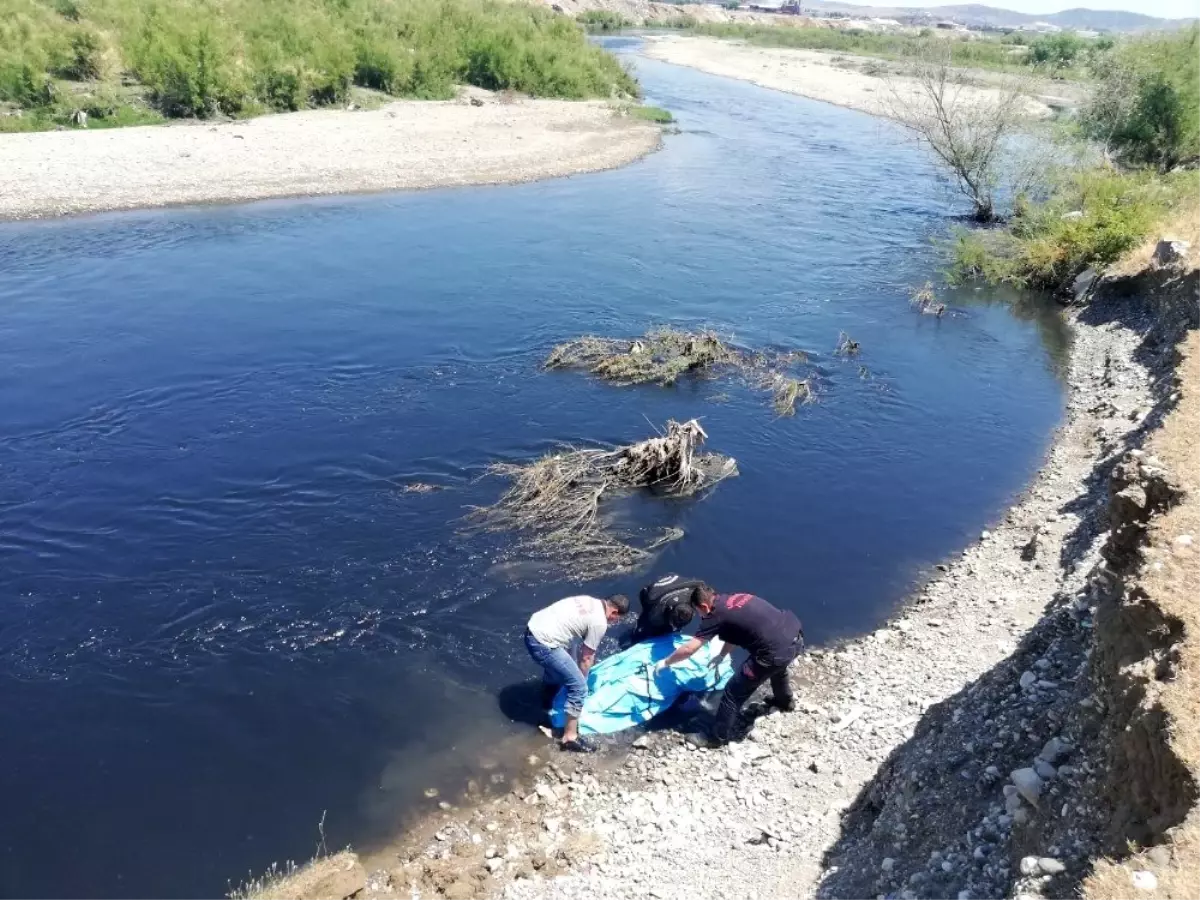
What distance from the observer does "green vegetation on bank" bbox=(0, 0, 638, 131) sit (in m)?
37.1

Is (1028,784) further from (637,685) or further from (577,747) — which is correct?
(577,747)

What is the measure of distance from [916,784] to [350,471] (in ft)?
34.8

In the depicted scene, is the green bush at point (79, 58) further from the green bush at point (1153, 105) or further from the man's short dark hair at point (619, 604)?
the green bush at point (1153, 105)

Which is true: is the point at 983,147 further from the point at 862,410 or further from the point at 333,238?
the point at 333,238

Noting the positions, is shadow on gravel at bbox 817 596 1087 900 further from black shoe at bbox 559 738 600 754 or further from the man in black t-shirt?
black shoe at bbox 559 738 600 754

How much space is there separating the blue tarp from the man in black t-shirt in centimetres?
44

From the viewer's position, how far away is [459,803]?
9.24 m

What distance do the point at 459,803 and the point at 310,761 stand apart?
1.79 m

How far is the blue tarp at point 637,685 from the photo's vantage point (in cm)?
1008

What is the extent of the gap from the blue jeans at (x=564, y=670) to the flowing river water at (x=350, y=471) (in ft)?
2.70

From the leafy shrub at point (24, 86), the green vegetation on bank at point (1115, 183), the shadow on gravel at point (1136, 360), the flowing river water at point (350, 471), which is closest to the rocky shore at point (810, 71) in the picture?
the green vegetation on bank at point (1115, 183)

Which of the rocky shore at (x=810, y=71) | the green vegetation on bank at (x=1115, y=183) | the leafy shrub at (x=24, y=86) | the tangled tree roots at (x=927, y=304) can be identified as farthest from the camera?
the rocky shore at (x=810, y=71)

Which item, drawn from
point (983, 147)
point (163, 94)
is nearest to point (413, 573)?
point (983, 147)

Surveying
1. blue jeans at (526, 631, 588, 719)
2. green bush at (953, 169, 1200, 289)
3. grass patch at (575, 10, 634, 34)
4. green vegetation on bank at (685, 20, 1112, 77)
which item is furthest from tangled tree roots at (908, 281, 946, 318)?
grass patch at (575, 10, 634, 34)
